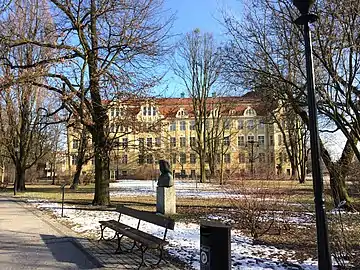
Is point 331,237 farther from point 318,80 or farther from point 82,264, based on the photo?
point 318,80

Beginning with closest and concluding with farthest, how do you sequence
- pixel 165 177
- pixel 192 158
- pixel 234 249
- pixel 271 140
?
1. pixel 234 249
2. pixel 165 177
3. pixel 192 158
4. pixel 271 140

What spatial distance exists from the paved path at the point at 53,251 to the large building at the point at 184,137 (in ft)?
15.1

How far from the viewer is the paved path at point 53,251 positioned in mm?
6875

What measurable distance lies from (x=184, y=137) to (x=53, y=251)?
73.1 metres

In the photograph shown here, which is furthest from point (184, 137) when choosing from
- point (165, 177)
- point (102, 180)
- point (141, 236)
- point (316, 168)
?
point (316, 168)

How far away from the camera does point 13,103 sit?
3164 centimetres

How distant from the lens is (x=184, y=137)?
266ft

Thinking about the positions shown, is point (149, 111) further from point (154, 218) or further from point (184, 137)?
point (184, 137)

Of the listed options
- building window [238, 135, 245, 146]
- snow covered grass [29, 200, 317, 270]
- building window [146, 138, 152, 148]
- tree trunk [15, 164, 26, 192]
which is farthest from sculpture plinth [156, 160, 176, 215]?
building window [238, 135, 245, 146]

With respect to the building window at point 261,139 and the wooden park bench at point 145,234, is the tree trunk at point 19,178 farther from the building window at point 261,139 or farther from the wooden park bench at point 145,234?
the building window at point 261,139

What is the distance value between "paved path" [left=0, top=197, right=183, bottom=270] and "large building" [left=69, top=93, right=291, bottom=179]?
459 cm

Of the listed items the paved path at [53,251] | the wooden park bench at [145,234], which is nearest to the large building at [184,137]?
the wooden park bench at [145,234]

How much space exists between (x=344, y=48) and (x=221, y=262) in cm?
766

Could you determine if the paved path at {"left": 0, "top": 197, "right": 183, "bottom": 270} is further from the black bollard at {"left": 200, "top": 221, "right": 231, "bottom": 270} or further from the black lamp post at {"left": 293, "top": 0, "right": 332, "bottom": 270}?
the black lamp post at {"left": 293, "top": 0, "right": 332, "bottom": 270}
